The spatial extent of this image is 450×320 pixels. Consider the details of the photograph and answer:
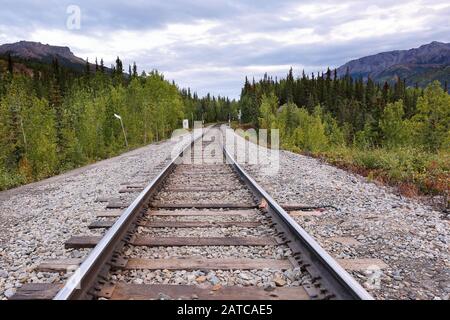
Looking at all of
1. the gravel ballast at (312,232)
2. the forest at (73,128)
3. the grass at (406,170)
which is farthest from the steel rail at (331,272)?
the forest at (73,128)

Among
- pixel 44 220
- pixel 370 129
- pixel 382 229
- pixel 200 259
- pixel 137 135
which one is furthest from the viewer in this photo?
pixel 370 129

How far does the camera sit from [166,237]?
14.8 ft

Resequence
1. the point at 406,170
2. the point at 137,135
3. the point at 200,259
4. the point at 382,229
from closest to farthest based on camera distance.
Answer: the point at 200,259 < the point at 382,229 < the point at 406,170 < the point at 137,135

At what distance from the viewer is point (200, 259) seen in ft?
12.7

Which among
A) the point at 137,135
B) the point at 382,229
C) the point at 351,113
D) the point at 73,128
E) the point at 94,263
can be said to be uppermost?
the point at 351,113

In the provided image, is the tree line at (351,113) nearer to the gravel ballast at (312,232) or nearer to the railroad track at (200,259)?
the gravel ballast at (312,232)

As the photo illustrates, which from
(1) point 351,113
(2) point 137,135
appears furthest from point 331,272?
(1) point 351,113

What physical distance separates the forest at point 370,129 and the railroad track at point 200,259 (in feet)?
12.6

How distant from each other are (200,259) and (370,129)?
59730mm

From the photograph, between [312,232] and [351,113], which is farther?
[351,113]

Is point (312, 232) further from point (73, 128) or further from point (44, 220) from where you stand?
point (73, 128)

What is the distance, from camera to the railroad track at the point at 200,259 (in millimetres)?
3105

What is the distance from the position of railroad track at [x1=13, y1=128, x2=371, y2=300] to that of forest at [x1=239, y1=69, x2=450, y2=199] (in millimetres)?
3843

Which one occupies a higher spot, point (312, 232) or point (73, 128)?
point (73, 128)
